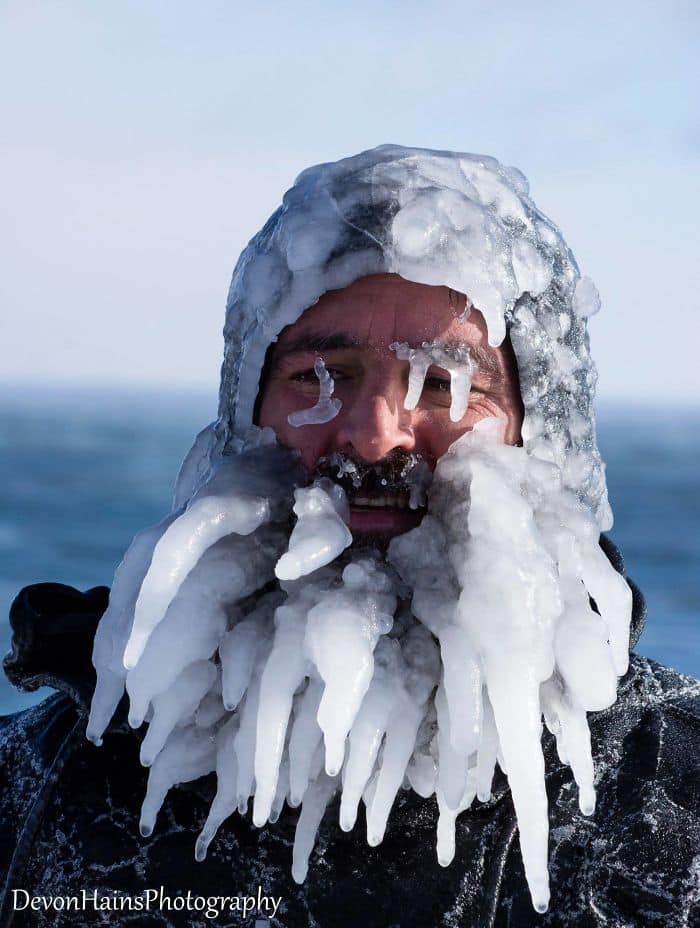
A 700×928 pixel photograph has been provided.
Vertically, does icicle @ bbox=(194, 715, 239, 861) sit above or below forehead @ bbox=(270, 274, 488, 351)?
below

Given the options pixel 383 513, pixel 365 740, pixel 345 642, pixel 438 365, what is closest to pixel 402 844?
pixel 365 740

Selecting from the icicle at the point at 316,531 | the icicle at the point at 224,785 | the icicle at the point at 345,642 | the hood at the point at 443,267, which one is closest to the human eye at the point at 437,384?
the hood at the point at 443,267

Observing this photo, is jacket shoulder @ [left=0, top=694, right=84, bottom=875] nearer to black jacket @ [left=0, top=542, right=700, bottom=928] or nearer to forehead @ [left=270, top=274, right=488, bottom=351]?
black jacket @ [left=0, top=542, right=700, bottom=928]

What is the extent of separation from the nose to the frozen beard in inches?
2.7

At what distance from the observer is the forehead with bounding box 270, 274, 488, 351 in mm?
1823

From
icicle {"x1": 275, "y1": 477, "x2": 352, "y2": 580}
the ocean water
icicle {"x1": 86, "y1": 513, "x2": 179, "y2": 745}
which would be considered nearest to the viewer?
icicle {"x1": 275, "y1": 477, "x2": 352, "y2": 580}

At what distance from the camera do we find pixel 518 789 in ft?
4.95

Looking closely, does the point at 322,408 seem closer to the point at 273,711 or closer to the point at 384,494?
the point at 384,494

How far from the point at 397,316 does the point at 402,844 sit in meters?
0.80

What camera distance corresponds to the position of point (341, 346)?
186 centimetres

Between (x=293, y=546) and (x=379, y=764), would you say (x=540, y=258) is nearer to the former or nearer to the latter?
(x=293, y=546)

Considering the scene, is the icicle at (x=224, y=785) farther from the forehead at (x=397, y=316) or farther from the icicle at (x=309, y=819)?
the forehead at (x=397, y=316)

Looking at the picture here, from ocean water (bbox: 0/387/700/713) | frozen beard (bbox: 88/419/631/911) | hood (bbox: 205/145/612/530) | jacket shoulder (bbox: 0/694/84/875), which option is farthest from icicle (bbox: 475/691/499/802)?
ocean water (bbox: 0/387/700/713)

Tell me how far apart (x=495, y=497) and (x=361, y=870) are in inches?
22.8
